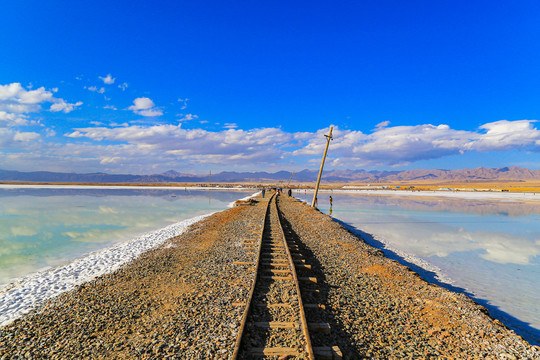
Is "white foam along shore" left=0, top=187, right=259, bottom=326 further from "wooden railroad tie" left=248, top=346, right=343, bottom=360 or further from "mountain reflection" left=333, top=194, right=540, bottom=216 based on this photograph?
"mountain reflection" left=333, top=194, right=540, bottom=216

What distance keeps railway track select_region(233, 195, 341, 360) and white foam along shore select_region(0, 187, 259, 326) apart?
5983 mm

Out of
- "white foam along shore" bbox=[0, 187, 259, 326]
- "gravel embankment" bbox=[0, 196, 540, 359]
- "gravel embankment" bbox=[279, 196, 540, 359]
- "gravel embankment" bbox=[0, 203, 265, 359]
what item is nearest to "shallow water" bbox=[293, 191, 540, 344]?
"gravel embankment" bbox=[279, 196, 540, 359]

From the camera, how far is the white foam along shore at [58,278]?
26.2ft

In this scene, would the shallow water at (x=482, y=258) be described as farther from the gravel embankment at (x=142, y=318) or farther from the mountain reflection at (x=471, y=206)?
the mountain reflection at (x=471, y=206)

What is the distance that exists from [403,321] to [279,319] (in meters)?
2.87

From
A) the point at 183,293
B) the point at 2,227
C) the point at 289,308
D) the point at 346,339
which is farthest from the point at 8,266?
the point at 346,339

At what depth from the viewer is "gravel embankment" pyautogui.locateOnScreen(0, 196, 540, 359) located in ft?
17.5

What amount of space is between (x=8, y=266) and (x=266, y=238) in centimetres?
1119

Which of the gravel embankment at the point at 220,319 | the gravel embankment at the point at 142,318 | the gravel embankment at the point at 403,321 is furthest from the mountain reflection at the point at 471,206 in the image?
the gravel embankment at the point at 142,318

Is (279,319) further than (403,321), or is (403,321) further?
(403,321)

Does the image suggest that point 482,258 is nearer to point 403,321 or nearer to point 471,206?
point 403,321

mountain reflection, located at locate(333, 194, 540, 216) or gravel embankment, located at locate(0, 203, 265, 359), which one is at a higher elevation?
mountain reflection, located at locate(333, 194, 540, 216)

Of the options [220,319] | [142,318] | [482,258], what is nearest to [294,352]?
[220,319]

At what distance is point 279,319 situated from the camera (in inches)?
242
